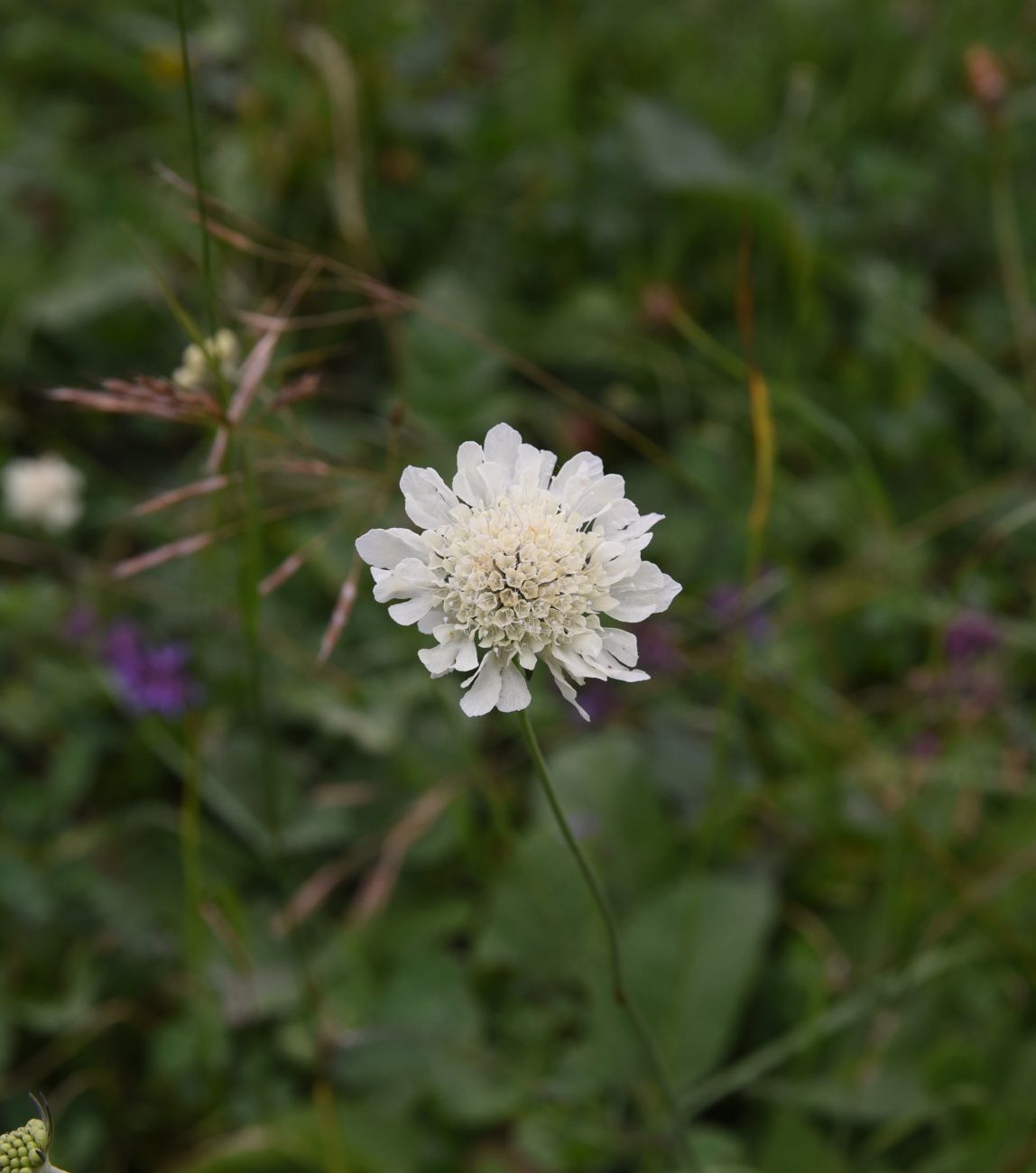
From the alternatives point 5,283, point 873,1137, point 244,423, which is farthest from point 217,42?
point 873,1137

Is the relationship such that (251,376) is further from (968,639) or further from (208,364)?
(968,639)

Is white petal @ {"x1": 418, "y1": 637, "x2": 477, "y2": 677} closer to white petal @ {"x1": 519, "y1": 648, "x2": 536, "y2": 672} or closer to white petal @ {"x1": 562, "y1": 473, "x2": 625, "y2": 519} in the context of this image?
white petal @ {"x1": 519, "y1": 648, "x2": 536, "y2": 672}

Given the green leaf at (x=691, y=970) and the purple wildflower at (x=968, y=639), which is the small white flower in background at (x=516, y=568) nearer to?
the green leaf at (x=691, y=970)

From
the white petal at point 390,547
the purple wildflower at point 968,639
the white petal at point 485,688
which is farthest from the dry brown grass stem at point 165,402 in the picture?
the purple wildflower at point 968,639

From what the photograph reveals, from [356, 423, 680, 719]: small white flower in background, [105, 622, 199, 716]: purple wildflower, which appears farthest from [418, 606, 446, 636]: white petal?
[105, 622, 199, 716]: purple wildflower

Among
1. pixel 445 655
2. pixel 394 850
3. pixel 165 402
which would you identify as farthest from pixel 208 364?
pixel 394 850

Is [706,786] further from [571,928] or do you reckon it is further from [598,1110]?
[598,1110]
